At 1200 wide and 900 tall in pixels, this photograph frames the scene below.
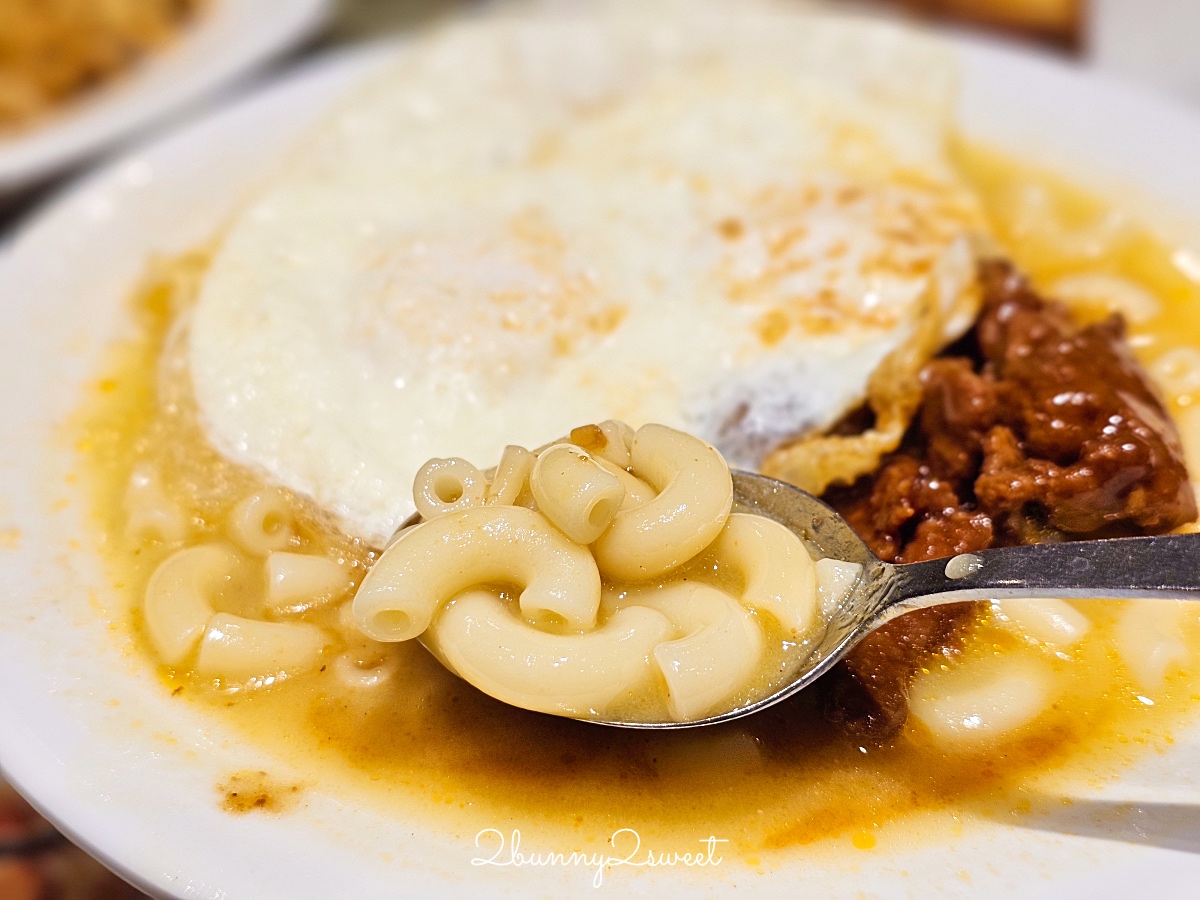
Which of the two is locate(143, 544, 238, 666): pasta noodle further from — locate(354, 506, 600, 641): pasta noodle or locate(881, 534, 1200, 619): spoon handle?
locate(881, 534, 1200, 619): spoon handle

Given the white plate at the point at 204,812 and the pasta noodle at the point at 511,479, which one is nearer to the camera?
the white plate at the point at 204,812

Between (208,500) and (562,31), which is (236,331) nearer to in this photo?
(208,500)

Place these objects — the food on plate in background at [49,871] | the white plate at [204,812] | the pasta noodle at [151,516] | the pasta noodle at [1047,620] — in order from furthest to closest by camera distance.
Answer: the food on plate in background at [49,871] → the pasta noodle at [151,516] → the pasta noodle at [1047,620] → the white plate at [204,812]

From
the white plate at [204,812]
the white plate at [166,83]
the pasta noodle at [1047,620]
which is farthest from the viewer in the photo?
the white plate at [166,83]

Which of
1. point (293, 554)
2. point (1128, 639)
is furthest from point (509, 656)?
point (1128, 639)

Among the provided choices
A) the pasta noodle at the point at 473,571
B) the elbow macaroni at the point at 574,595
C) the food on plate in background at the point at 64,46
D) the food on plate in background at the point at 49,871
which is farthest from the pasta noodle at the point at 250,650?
the food on plate in background at the point at 64,46

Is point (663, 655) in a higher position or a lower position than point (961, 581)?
higher

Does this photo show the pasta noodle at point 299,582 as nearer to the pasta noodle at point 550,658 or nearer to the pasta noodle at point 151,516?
the pasta noodle at point 151,516

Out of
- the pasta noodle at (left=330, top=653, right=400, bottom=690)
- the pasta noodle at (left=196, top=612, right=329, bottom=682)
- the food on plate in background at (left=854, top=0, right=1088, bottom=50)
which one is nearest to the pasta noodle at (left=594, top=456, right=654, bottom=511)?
the pasta noodle at (left=330, top=653, right=400, bottom=690)
